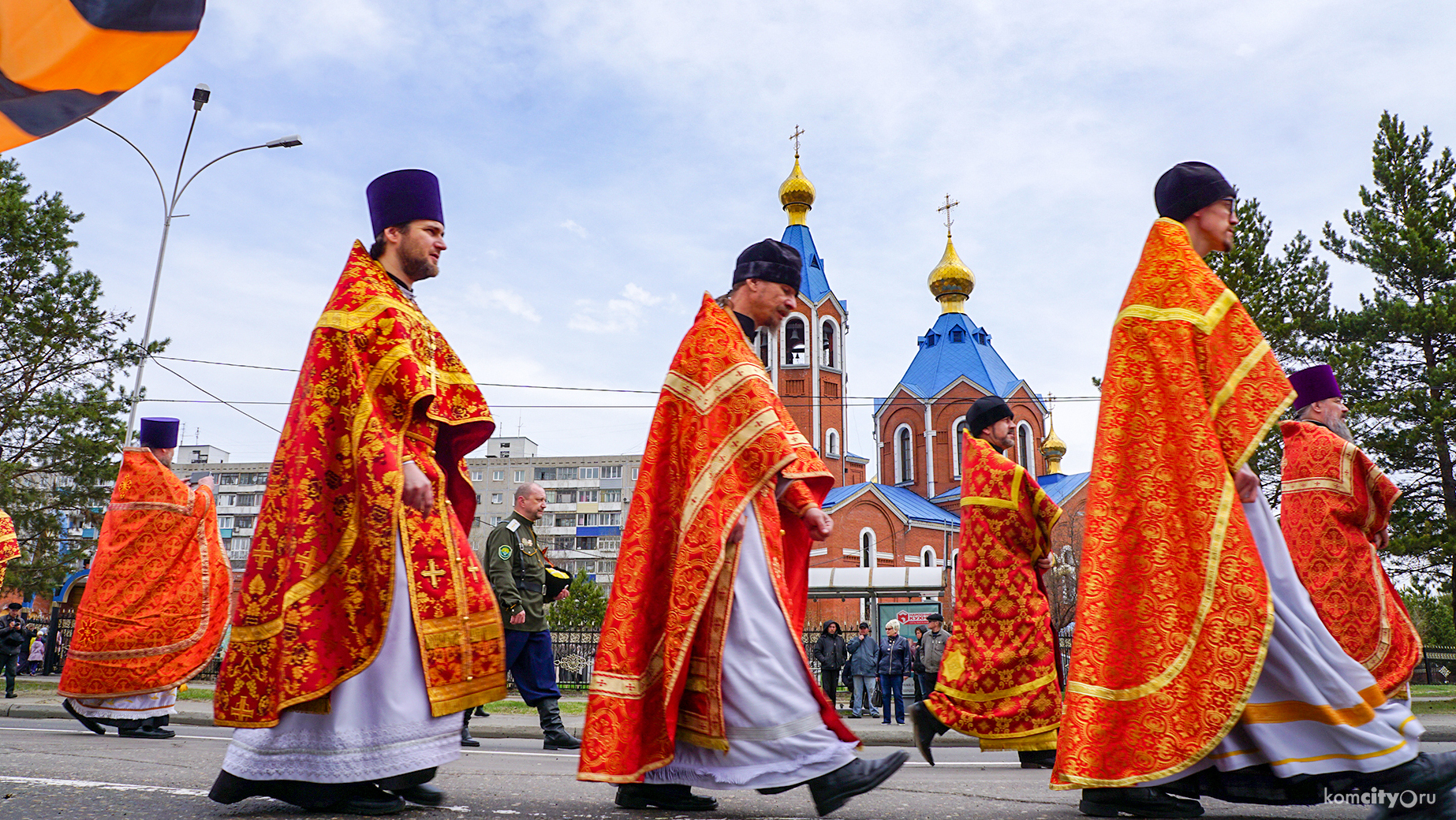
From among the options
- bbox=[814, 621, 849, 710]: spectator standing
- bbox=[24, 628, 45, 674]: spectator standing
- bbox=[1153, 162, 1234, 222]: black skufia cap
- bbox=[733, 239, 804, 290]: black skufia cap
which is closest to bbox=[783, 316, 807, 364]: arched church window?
bbox=[24, 628, 45, 674]: spectator standing

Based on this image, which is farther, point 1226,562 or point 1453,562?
point 1453,562

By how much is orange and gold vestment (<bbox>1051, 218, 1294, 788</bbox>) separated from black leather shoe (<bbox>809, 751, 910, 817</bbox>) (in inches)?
21.4

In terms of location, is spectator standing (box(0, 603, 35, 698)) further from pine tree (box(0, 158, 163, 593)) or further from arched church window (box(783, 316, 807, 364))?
arched church window (box(783, 316, 807, 364))

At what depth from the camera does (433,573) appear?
367 cm

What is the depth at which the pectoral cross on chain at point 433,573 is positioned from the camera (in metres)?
3.65

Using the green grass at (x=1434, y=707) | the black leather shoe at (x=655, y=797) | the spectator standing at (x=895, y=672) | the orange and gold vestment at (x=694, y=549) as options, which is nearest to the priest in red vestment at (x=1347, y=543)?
the orange and gold vestment at (x=694, y=549)

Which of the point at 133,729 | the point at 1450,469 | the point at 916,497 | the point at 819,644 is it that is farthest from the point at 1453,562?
the point at 916,497

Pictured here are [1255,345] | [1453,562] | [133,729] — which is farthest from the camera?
[1453,562]

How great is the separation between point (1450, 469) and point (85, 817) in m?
24.1

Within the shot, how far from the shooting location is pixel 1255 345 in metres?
3.71

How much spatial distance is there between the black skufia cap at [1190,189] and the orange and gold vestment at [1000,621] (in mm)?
2197

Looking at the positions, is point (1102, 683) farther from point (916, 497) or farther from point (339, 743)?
point (916, 497)

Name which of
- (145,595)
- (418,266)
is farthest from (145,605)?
(418,266)

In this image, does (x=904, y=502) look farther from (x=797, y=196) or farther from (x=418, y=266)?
(x=418, y=266)
